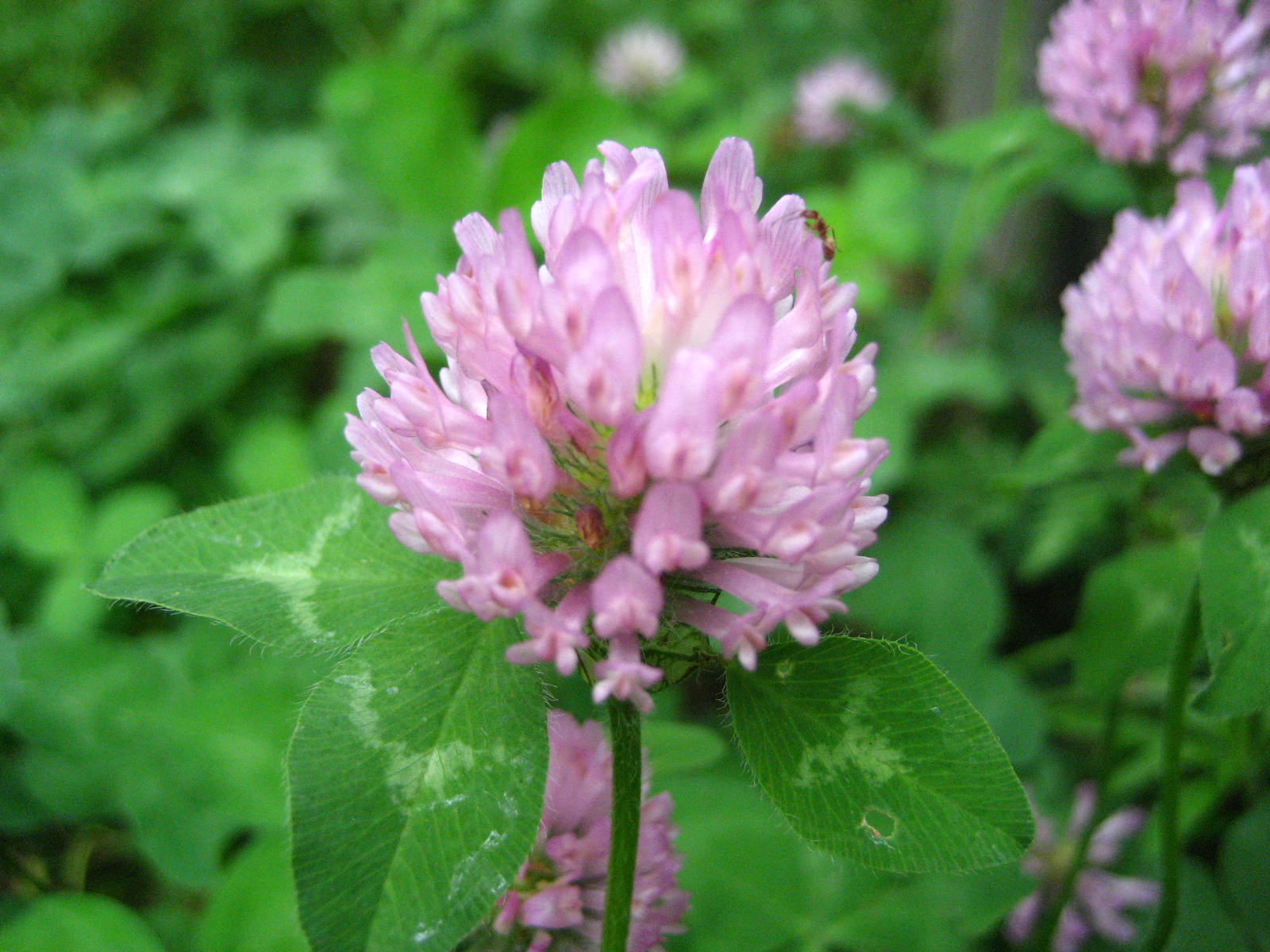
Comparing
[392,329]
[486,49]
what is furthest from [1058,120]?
[486,49]

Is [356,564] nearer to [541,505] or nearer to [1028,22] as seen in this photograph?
[541,505]

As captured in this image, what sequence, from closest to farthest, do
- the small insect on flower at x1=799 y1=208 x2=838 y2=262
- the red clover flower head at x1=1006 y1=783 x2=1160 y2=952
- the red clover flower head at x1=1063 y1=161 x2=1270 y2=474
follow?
the small insect on flower at x1=799 y1=208 x2=838 y2=262
the red clover flower head at x1=1063 y1=161 x2=1270 y2=474
the red clover flower head at x1=1006 y1=783 x2=1160 y2=952

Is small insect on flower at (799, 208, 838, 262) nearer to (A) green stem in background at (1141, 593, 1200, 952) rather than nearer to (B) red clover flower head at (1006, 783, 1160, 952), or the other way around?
(A) green stem in background at (1141, 593, 1200, 952)

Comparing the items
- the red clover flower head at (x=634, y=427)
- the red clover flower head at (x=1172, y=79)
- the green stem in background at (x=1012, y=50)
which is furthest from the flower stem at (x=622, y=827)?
the green stem in background at (x=1012, y=50)

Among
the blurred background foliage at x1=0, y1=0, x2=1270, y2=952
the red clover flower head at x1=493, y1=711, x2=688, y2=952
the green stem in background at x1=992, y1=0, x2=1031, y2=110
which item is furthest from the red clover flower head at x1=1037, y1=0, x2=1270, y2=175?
the red clover flower head at x1=493, y1=711, x2=688, y2=952

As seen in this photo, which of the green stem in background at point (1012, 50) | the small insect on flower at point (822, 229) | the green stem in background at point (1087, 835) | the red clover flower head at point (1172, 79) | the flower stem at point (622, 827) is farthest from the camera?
the green stem in background at point (1012, 50)

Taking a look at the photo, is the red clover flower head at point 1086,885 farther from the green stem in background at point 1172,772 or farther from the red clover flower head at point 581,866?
the red clover flower head at point 581,866
